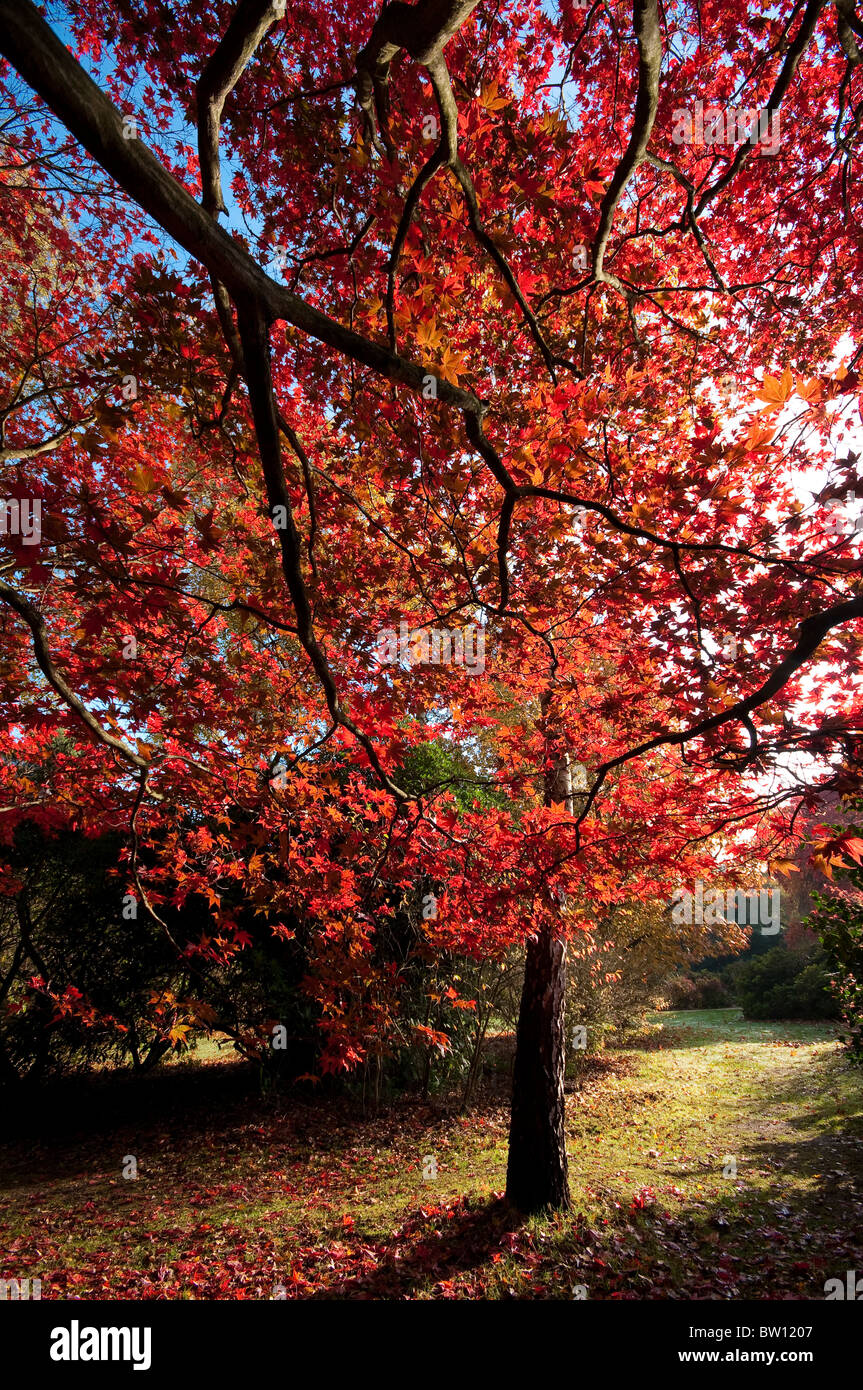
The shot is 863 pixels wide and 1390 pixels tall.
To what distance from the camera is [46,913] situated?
9477 millimetres

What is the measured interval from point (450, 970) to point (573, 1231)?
4498mm

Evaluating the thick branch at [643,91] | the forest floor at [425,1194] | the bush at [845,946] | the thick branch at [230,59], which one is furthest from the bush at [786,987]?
the thick branch at [230,59]

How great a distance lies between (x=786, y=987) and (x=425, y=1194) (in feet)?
47.1

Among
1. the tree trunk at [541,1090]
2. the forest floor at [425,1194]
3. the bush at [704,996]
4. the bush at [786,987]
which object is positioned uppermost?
the tree trunk at [541,1090]

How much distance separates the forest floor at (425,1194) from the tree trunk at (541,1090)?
26 cm

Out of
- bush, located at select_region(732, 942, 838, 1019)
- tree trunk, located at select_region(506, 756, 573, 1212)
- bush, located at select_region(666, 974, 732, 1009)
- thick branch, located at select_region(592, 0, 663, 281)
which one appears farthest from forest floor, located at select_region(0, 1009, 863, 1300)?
bush, located at select_region(666, 974, 732, 1009)

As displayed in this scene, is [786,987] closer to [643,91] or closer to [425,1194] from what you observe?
[425,1194]

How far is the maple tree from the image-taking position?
10.00ft

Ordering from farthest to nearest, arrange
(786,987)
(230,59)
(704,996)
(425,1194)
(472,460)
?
(704,996)
(786,987)
(425,1194)
(472,460)
(230,59)

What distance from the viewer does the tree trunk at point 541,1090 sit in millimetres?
5445

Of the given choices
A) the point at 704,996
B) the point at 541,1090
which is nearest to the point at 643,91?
the point at 541,1090

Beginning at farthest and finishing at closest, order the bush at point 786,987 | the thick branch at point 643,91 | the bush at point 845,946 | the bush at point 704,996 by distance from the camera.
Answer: the bush at point 704,996
the bush at point 786,987
the bush at point 845,946
the thick branch at point 643,91

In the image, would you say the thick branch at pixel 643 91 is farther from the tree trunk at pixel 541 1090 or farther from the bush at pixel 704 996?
the bush at pixel 704 996

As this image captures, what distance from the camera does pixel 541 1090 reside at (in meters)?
5.77
